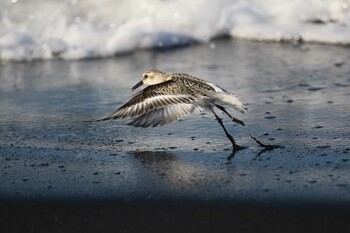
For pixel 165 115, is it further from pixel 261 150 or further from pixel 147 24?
pixel 147 24

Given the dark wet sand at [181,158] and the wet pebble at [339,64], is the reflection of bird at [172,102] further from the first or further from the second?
the wet pebble at [339,64]

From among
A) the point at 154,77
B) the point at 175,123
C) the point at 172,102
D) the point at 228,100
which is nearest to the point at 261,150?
the point at 228,100

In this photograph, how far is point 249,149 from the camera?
13.1 feet

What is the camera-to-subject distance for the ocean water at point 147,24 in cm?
705

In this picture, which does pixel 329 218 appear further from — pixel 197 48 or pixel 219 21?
pixel 219 21

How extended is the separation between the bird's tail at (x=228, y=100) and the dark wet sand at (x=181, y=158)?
0.23 metres

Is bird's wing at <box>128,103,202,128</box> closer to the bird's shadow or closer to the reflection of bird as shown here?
the reflection of bird

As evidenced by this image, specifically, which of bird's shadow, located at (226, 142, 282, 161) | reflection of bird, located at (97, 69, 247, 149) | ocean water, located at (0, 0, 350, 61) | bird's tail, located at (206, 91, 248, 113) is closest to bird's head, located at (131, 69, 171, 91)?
reflection of bird, located at (97, 69, 247, 149)

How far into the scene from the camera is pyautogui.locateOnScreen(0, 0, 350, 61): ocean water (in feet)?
23.1

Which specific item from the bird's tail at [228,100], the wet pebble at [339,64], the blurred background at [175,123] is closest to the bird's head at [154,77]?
the blurred background at [175,123]

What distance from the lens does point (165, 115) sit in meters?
4.22

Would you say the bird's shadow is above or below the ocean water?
below

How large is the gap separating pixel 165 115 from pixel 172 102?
149mm

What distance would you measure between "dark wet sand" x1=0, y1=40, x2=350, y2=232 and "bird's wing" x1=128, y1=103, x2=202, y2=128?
110 millimetres
